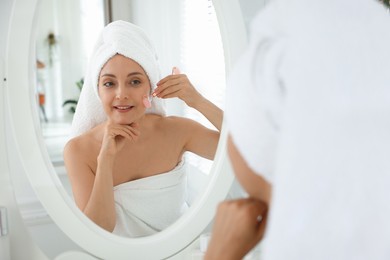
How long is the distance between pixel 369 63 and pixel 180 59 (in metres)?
0.39

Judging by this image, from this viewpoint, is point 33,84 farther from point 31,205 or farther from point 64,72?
point 31,205

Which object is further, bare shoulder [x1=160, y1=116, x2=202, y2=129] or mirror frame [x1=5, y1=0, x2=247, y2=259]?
bare shoulder [x1=160, y1=116, x2=202, y2=129]

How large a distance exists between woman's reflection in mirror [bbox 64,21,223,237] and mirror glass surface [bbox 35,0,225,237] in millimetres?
12

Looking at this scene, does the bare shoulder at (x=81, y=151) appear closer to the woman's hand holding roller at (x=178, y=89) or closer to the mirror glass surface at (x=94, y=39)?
the mirror glass surface at (x=94, y=39)

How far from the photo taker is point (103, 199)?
609 mm

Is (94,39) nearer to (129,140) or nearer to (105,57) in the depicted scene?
(105,57)

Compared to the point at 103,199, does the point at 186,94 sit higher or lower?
higher

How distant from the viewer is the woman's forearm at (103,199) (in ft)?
1.98

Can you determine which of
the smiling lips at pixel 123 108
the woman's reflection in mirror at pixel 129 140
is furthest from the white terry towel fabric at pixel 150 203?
the smiling lips at pixel 123 108

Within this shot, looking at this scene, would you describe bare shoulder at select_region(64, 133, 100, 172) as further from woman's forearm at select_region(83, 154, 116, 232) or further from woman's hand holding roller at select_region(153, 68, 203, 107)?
woman's hand holding roller at select_region(153, 68, 203, 107)

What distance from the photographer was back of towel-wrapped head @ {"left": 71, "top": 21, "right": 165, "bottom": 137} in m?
0.58

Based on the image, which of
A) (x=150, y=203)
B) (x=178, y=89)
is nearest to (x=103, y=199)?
(x=150, y=203)

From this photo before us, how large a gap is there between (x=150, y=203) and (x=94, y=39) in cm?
25

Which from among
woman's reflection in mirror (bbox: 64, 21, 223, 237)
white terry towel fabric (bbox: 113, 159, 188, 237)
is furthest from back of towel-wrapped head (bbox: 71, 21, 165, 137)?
white terry towel fabric (bbox: 113, 159, 188, 237)
